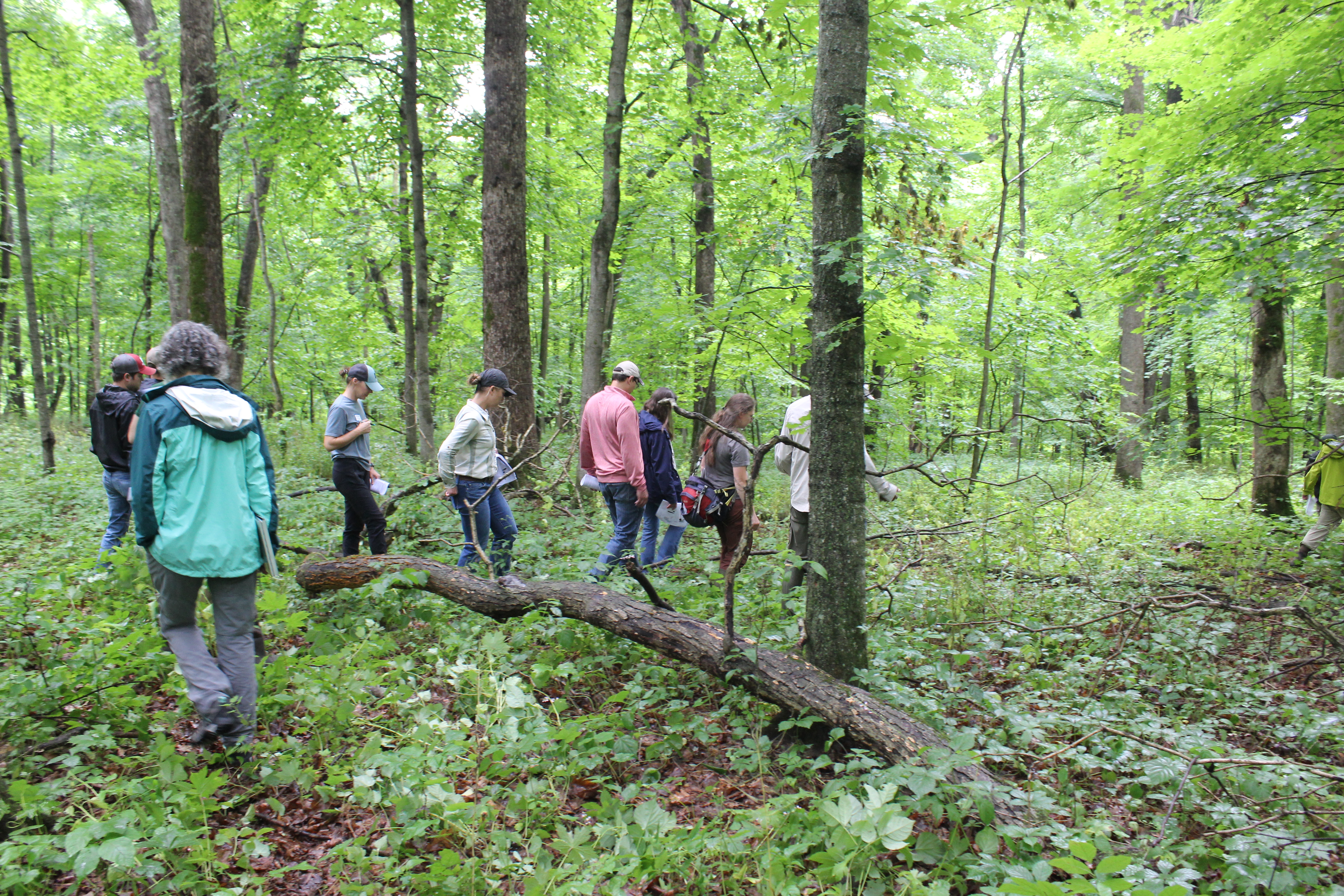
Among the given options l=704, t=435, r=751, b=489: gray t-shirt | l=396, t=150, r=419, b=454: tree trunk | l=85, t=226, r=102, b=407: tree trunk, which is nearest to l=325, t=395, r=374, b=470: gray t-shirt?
l=704, t=435, r=751, b=489: gray t-shirt

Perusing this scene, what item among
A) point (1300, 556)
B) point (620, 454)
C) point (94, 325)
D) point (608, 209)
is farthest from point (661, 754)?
point (94, 325)

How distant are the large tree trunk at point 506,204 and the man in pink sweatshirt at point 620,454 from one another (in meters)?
2.14

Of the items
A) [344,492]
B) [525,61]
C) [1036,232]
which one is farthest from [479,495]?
[1036,232]

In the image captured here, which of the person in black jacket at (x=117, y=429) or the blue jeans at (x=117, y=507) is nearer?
the person in black jacket at (x=117, y=429)

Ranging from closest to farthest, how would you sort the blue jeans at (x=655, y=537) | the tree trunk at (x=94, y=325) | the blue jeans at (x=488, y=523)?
the blue jeans at (x=488, y=523) < the blue jeans at (x=655, y=537) < the tree trunk at (x=94, y=325)

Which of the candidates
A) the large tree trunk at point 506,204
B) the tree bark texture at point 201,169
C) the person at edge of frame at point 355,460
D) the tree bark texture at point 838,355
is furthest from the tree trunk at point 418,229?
the tree bark texture at point 838,355

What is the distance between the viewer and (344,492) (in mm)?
5910

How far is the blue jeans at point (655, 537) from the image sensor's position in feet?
20.7

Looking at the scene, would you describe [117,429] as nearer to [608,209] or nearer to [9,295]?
[608,209]

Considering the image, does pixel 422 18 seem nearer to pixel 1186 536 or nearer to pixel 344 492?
pixel 344 492

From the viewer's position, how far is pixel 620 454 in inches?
232

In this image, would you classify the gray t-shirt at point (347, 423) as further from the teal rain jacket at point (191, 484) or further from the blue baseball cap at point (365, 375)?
the teal rain jacket at point (191, 484)

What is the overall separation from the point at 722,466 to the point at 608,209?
12.5ft

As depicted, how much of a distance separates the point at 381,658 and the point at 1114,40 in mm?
12250
